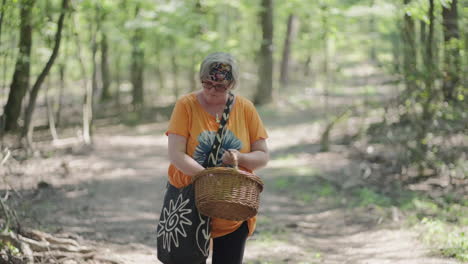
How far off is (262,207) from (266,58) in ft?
43.5

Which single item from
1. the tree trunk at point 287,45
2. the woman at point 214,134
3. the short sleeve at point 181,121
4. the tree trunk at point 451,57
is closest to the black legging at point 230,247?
the woman at point 214,134

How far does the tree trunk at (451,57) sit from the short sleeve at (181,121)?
5.76m

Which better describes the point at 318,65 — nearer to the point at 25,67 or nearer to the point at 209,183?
the point at 25,67

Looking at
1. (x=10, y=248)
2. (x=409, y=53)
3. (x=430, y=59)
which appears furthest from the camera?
(x=409, y=53)

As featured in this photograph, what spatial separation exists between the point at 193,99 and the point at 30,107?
351 inches

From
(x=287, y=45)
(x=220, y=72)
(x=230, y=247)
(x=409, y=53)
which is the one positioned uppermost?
(x=287, y=45)

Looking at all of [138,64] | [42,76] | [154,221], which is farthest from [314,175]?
[138,64]

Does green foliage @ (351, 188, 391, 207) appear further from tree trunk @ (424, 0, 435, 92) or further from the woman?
the woman

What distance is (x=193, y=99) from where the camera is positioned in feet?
10.3

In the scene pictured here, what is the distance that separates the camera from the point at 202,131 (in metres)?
3.09

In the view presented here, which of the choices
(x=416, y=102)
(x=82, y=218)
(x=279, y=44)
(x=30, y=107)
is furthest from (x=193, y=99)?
(x=279, y=44)

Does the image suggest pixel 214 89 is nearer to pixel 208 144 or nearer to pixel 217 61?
pixel 217 61

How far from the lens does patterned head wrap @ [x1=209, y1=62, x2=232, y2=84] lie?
3.06m

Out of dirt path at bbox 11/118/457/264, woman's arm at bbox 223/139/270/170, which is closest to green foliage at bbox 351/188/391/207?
dirt path at bbox 11/118/457/264
